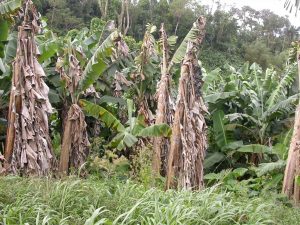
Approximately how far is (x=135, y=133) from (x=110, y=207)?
192 inches

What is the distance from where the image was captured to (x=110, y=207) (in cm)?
525

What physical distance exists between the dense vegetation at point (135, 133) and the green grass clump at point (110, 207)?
2cm

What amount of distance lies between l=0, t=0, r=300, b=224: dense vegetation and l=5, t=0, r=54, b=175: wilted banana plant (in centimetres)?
2

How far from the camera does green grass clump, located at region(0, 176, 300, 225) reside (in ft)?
15.2


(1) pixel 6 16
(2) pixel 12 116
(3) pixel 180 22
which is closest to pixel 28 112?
(2) pixel 12 116

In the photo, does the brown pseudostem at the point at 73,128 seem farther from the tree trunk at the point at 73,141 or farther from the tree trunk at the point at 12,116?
the tree trunk at the point at 12,116

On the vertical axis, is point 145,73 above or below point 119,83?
above

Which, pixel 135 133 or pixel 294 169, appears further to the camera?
pixel 135 133

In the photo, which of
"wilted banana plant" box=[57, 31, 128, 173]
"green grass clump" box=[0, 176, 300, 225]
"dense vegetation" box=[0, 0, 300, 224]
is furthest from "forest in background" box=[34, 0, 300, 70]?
"green grass clump" box=[0, 176, 300, 225]

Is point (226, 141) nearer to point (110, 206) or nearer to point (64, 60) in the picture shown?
point (64, 60)

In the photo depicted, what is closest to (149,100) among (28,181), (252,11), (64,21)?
(28,181)

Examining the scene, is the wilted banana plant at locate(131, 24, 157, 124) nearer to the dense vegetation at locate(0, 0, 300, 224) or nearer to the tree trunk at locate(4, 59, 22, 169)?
the dense vegetation at locate(0, 0, 300, 224)

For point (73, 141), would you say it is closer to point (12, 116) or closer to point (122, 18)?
point (12, 116)

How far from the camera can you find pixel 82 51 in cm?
1071
